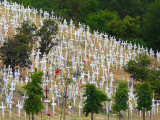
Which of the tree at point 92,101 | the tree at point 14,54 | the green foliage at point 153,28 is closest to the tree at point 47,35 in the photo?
the tree at point 14,54

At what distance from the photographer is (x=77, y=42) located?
53125mm

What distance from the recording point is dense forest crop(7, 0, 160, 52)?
206ft

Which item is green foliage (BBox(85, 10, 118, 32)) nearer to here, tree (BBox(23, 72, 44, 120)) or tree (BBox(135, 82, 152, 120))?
tree (BBox(135, 82, 152, 120))

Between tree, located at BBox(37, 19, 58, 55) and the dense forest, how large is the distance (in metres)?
16.9

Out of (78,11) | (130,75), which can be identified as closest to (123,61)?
(130,75)

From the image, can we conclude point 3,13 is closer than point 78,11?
Yes

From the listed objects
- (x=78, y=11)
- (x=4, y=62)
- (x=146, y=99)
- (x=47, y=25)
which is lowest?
(x=146, y=99)

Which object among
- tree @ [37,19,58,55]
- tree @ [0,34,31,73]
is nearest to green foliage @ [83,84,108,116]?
tree @ [0,34,31,73]

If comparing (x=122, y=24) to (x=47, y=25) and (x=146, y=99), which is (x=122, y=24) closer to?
(x=47, y=25)

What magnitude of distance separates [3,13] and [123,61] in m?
13.5

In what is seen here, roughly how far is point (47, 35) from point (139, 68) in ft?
29.1

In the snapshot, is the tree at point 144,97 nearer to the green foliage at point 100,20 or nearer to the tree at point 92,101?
the tree at point 92,101

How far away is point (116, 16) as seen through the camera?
73562 mm

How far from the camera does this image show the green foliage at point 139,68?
46.9 metres
